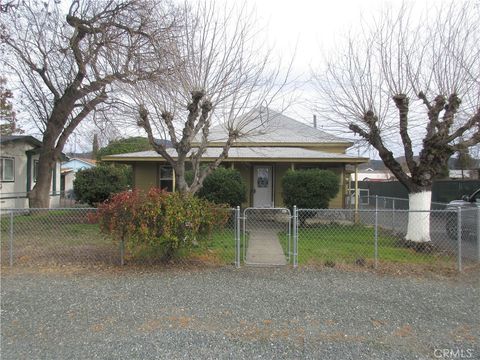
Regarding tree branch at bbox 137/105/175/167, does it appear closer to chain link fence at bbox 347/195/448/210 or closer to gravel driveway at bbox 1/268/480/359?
gravel driveway at bbox 1/268/480/359

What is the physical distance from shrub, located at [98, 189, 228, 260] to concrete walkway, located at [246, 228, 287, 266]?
1283 mm

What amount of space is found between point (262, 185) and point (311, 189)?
13.0 feet

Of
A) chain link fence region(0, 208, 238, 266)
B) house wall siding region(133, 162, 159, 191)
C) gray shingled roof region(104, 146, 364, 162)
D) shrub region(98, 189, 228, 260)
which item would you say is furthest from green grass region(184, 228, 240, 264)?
house wall siding region(133, 162, 159, 191)

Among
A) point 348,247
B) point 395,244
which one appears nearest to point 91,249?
point 348,247

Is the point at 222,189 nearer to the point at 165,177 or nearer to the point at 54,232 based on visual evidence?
the point at 165,177

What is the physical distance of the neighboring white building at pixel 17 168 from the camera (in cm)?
1762

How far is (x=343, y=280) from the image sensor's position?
6539mm

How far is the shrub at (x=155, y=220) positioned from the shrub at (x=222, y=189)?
5.14 m

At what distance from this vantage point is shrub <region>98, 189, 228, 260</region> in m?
6.91

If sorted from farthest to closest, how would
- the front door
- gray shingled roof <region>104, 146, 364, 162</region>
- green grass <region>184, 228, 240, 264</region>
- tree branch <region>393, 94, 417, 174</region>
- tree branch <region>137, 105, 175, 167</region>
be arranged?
the front door, gray shingled roof <region>104, 146, 364, 162</region>, tree branch <region>393, 94, 417, 174</region>, tree branch <region>137, 105, 175, 167</region>, green grass <region>184, 228, 240, 264</region>

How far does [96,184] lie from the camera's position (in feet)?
53.2

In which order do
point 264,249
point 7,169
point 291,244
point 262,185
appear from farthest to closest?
point 7,169 → point 262,185 → point 291,244 → point 264,249

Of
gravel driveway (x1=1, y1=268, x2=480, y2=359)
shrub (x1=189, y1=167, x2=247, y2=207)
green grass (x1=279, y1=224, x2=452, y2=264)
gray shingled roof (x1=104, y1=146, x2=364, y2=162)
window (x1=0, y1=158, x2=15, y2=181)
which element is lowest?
gravel driveway (x1=1, y1=268, x2=480, y2=359)

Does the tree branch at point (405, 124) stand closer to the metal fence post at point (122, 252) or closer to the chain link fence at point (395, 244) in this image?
the chain link fence at point (395, 244)
